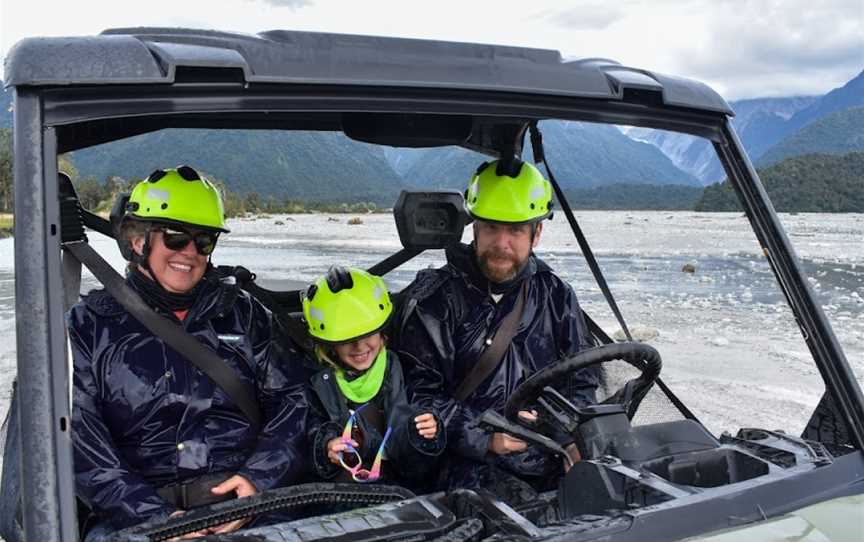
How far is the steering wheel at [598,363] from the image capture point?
2262 mm

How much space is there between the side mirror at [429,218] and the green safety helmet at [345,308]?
63 centimetres

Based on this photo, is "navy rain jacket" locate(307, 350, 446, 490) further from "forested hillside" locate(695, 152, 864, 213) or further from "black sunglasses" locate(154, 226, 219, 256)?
"forested hillside" locate(695, 152, 864, 213)

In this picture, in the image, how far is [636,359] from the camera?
2.34 metres

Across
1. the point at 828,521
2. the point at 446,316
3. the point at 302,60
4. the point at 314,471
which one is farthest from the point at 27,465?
the point at 446,316

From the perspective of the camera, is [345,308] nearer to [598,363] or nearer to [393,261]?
[393,261]

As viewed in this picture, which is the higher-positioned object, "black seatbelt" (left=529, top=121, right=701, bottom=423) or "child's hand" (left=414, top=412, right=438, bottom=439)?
"black seatbelt" (left=529, top=121, right=701, bottom=423)

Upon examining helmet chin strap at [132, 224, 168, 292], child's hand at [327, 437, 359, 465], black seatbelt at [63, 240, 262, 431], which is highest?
helmet chin strap at [132, 224, 168, 292]

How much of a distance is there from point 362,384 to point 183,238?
0.76 meters

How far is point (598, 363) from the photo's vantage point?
Answer: 7.71 ft

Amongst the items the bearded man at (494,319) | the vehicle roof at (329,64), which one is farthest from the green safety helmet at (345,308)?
the vehicle roof at (329,64)

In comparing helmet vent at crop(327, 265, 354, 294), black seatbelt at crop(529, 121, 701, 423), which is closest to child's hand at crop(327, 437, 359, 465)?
helmet vent at crop(327, 265, 354, 294)

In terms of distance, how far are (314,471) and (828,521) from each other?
1.58 m

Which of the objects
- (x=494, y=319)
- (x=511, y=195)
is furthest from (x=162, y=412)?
(x=511, y=195)

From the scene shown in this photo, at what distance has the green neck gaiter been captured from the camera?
2.83 metres
